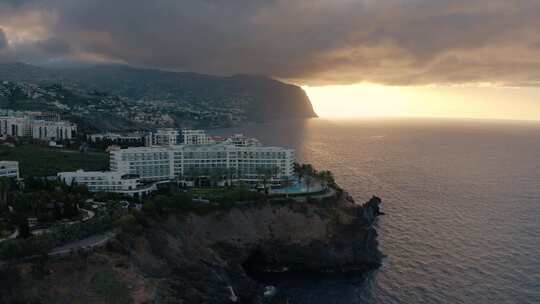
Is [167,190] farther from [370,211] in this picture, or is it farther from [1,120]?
[1,120]

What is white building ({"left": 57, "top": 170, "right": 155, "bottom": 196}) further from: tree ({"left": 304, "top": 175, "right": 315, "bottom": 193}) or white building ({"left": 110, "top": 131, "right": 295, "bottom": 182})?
tree ({"left": 304, "top": 175, "right": 315, "bottom": 193})

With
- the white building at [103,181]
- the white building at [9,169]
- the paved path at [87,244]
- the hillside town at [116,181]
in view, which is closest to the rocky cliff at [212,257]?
the paved path at [87,244]

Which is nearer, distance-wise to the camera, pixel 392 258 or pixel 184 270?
pixel 184 270

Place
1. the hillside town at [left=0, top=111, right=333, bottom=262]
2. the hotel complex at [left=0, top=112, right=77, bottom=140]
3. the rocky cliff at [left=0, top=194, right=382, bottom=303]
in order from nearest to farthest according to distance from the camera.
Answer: the rocky cliff at [left=0, top=194, right=382, bottom=303] < the hillside town at [left=0, top=111, right=333, bottom=262] < the hotel complex at [left=0, top=112, right=77, bottom=140]

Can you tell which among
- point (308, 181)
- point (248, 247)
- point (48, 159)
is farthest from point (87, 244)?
point (48, 159)

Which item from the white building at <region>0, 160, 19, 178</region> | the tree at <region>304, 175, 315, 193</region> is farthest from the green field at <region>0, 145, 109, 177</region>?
the tree at <region>304, 175, 315, 193</region>

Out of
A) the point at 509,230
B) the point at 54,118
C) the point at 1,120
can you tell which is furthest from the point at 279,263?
the point at 54,118

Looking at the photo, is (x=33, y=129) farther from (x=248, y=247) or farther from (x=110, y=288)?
(x=110, y=288)
